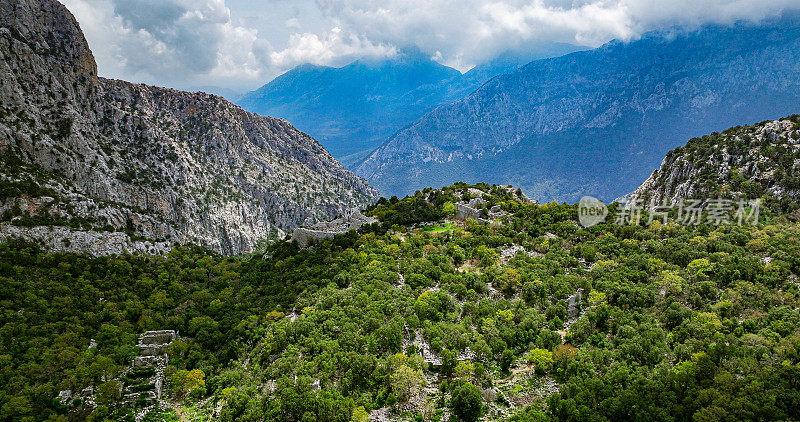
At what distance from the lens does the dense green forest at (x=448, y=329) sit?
2764cm

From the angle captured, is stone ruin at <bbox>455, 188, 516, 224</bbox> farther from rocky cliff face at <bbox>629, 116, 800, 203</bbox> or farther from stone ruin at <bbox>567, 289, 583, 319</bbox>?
rocky cliff face at <bbox>629, 116, 800, 203</bbox>

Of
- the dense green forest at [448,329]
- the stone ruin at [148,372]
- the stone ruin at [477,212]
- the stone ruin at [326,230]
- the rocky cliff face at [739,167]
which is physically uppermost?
the rocky cliff face at [739,167]

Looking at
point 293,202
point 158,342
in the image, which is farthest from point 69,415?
point 293,202

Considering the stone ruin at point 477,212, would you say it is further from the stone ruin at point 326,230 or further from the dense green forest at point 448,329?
the stone ruin at point 326,230

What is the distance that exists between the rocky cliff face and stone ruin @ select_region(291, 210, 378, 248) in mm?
56930

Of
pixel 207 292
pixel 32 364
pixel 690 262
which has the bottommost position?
pixel 32 364

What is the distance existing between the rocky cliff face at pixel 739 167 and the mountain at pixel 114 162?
109 m

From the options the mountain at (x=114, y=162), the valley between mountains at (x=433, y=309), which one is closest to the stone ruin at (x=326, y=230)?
the valley between mountains at (x=433, y=309)

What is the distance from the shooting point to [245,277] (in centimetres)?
6375

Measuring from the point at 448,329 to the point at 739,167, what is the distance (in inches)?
2584

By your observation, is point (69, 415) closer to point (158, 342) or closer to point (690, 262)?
point (158, 342)

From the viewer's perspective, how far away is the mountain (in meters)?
82.1

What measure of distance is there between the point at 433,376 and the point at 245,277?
41.4m

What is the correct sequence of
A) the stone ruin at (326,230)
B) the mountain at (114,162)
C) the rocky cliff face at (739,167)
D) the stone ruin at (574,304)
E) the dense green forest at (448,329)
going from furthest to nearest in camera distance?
the mountain at (114,162), the stone ruin at (326,230), the rocky cliff face at (739,167), the stone ruin at (574,304), the dense green forest at (448,329)
